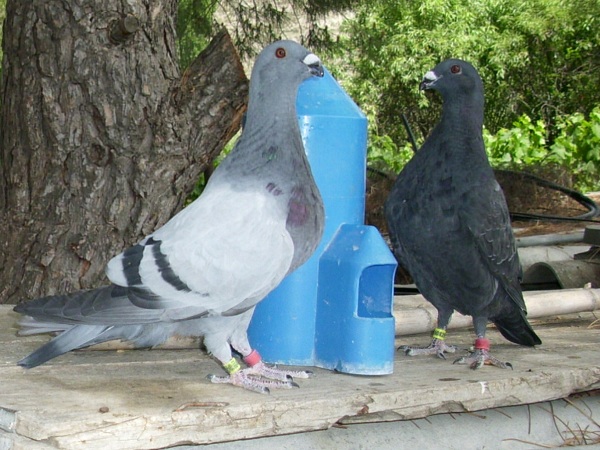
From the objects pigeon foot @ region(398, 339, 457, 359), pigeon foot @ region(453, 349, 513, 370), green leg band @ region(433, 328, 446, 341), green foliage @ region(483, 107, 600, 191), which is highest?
green foliage @ region(483, 107, 600, 191)

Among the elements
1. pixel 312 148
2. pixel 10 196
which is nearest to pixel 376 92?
pixel 10 196

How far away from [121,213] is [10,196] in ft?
1.48

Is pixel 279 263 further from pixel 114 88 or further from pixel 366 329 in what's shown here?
pixel 114 88

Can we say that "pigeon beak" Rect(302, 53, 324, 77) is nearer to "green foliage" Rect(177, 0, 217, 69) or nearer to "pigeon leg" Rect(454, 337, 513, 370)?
"pigeon leg" Rect(454, 337, 513, 370)

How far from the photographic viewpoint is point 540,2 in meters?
14.9

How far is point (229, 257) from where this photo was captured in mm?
1847

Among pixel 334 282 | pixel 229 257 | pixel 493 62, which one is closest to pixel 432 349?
pixel 334 282

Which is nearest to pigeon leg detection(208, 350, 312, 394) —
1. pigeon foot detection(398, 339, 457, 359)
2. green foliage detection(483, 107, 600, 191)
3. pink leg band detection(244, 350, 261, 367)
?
pink leg band detection(244, 350, 261, 367)

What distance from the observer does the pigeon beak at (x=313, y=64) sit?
205 centimetres

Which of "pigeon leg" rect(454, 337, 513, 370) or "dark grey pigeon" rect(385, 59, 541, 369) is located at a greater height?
"dark grey pigeon" rect(385, 59, 541, 369)

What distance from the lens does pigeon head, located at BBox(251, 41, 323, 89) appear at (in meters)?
2.03

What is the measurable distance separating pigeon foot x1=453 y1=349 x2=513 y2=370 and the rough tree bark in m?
1.42

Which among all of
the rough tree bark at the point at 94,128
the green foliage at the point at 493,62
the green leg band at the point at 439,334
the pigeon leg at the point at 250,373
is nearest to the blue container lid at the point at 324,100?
the pigeon leg at the point at 250,373

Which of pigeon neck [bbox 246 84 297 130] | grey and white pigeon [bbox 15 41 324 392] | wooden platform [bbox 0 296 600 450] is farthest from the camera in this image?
pigeon neck [bbox 246 84 297 130]
